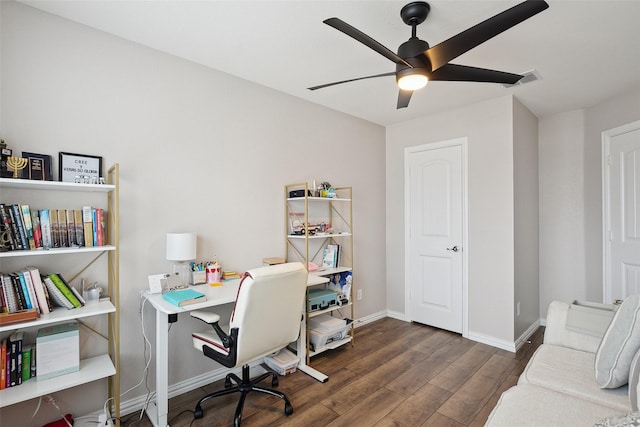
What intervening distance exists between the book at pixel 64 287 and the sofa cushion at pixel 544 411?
2.15 m

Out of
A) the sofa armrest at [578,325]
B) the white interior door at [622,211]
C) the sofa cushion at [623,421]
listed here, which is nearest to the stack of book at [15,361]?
the sofa cushion at [623,421]

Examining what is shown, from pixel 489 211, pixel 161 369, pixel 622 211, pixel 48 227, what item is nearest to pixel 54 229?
pixel 48 227

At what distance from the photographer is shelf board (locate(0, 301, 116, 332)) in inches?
61.4

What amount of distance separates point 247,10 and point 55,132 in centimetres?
135

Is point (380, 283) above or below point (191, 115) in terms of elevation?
below

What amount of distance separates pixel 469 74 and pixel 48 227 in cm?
253

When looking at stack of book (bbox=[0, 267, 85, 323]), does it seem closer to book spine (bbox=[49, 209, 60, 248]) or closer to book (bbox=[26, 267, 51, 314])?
book (bbox=[26, 267, 51, 314])

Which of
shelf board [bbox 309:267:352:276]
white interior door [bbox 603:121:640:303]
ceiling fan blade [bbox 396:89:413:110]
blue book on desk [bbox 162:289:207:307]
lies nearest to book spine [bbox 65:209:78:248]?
blue book on desk [bbox 162:289:207:307]

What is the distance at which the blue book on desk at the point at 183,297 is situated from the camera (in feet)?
6.26

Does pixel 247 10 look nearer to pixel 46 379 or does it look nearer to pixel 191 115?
pixel 191 115

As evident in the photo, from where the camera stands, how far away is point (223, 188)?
2.64m

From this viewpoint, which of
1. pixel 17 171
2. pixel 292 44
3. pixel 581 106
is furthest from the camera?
pixel 581 106

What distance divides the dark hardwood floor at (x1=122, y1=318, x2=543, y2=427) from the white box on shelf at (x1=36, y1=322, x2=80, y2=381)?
59 centimetres

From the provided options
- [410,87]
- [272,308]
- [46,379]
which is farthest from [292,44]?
[46,379]
